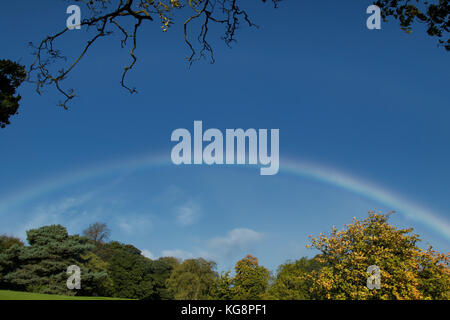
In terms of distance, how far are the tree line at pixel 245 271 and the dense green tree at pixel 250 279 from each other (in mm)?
132

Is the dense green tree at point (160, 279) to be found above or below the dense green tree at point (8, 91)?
below

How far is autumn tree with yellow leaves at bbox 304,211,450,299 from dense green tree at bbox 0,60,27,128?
2095 centimetres

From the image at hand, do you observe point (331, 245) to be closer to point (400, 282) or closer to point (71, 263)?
point (400, 282)

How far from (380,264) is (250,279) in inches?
1036

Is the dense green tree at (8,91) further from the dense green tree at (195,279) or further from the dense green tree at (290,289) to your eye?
the dense green tree at (195,279)

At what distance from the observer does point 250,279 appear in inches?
1768

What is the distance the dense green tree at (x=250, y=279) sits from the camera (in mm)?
44312

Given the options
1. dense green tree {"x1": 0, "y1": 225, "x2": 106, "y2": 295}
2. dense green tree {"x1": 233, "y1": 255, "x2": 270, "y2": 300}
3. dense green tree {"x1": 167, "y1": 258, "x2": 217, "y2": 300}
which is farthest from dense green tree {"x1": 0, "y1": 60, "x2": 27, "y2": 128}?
dense green tree {"x1": 167, "y1": 258, "x2": 217, "y2": 300}

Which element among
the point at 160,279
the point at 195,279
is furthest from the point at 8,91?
the point at 160,279

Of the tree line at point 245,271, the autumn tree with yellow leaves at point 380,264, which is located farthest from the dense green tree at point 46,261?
the autumn tree with yellow leaves at point 380,264

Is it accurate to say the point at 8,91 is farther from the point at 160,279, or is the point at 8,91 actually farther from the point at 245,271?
the point at 160,279

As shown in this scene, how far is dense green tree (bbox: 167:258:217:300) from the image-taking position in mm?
52250
